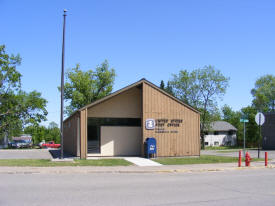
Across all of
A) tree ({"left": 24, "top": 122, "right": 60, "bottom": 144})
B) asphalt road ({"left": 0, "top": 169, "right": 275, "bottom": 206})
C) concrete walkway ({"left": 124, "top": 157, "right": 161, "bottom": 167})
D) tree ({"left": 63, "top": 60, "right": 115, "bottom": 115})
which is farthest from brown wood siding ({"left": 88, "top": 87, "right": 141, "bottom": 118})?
tree ({"left": 24, "top": 122, "right": 60, "bottom": 144})

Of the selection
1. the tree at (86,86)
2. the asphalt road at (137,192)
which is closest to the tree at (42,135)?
the tree at (86,86)

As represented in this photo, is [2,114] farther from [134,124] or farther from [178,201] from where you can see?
[178,201]

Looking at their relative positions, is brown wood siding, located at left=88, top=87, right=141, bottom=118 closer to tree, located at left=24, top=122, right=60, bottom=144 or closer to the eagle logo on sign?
the eagle logo on sign

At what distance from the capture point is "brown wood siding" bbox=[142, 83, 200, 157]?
22344 mm

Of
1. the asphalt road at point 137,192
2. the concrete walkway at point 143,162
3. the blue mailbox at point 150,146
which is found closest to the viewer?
the asphalt road at point 137,192

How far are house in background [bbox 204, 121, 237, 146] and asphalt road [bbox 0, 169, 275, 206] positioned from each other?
183ft

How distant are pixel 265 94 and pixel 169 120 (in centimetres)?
5514

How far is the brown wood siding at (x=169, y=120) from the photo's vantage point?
22344 mm

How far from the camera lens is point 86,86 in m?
60.4

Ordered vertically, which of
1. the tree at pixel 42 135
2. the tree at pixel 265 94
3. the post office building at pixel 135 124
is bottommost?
the tree at pixel 42 135

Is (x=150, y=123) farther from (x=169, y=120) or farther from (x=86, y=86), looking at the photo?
(x=86, y=86)

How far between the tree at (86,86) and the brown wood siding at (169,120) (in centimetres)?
3786

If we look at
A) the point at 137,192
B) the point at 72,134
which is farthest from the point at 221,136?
the point at 137,192

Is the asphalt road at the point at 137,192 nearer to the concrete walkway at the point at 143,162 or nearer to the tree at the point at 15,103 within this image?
the concrete walkway at the point at 143,162
